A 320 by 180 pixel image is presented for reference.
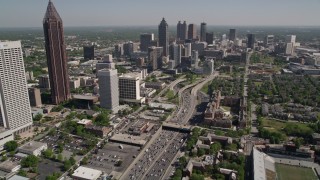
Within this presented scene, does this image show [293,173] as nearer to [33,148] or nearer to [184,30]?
[33,148]

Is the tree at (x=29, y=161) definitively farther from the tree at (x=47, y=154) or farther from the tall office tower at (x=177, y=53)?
the tall office tower at (x=177, y=53)

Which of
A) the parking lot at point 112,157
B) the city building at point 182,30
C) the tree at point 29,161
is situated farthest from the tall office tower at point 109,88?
the city building at point 182,30

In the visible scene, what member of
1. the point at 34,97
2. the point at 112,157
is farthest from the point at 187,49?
the point at 112,157

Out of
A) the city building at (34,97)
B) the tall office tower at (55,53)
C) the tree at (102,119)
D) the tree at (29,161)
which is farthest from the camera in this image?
the city building at (34,97)

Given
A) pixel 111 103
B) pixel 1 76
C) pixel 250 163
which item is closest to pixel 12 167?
pixel 1 76

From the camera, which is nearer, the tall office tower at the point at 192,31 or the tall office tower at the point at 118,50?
the tall office tower at the point at 118,50

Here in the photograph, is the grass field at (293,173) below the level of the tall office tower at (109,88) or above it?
below
